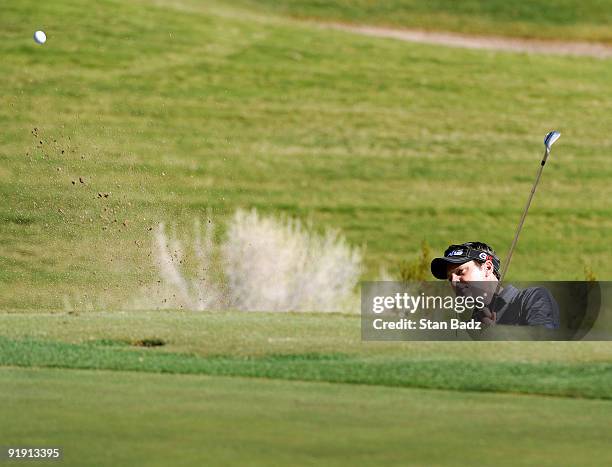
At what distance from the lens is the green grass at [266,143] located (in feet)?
87.1

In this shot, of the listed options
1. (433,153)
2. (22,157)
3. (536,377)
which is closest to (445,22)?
(433,153)

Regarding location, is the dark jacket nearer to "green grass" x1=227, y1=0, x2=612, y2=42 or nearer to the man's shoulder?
the man's shoulder

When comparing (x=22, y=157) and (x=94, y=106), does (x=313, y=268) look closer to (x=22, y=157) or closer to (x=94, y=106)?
(x=22, y=157)

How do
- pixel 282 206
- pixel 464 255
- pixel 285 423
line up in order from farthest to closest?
pixel 282 206, pixel 464 255, pixel 285 423

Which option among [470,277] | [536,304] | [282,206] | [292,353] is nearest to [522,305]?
[536,304]

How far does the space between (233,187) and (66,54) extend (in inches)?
280

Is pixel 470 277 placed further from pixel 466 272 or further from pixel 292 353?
pixel 292 353

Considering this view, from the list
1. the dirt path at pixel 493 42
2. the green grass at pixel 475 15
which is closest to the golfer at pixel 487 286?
the dirt path at pixel 493 42

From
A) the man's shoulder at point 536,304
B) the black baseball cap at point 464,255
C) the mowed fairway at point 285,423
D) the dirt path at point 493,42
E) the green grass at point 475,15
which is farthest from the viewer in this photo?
the green grass at point 475,15

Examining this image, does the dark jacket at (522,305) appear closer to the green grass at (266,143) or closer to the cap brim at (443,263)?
the cap brim at (443,263)

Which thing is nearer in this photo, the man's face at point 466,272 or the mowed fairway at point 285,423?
the mowed fairway at point 285,423

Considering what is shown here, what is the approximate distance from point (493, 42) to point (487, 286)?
32.7 meters

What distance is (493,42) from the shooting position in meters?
42.4

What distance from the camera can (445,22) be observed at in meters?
43.0
